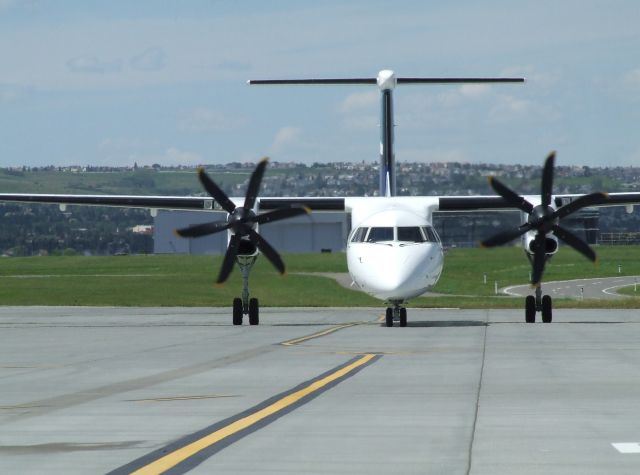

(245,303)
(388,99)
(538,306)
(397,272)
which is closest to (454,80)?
(388,99)

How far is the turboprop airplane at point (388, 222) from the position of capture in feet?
110

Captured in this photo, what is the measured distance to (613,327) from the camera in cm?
3434

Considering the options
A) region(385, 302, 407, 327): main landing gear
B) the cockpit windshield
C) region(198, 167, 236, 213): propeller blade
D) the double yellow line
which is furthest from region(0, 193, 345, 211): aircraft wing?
the double yellow line

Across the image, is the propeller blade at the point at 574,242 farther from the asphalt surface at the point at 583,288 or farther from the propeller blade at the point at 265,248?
the asphalt surface at the point at 583,288

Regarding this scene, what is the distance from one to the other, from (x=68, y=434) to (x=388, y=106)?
3145cm

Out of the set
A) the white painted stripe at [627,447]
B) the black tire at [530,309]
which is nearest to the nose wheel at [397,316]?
the black tire at [530,309]

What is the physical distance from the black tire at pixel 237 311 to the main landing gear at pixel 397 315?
15.7 ft

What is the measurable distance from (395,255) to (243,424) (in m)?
20.0

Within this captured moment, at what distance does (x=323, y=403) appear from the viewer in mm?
15586

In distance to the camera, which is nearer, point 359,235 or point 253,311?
point 359,235

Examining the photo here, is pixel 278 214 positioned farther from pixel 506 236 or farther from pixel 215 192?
pixel 506 236

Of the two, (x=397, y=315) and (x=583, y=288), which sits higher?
(x=397, y=315)

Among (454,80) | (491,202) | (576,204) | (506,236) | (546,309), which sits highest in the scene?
(454,80)

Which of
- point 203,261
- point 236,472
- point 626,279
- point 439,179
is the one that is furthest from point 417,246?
point 203,261
